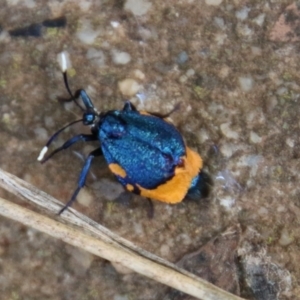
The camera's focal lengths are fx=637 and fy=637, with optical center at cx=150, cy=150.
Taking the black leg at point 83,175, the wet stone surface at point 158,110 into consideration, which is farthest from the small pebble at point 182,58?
the black leg at point 83,175

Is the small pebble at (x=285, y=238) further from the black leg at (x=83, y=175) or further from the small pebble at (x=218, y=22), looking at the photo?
the small pebble at (x=218, y=22)

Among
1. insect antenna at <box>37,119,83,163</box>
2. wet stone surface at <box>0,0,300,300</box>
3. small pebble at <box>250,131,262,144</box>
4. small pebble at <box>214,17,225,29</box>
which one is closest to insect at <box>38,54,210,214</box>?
insect antenna at <box>37,119,83,163</box>

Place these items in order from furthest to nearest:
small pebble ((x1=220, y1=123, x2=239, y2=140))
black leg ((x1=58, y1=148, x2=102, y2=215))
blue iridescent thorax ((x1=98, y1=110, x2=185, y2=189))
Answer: small pebble ((x1=220, y1=123, x2=239, y2=140)), black leg ((x1=58, y1=148, x2=102, y2=215)), blue iridescent thorax ((x1=98, y1=110, x2=185, y2=189))

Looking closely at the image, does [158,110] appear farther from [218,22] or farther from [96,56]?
[218,22]

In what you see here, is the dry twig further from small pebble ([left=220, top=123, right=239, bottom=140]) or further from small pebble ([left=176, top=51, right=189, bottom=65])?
small pebble ([left=176, top=51, right=189, bottom=65])

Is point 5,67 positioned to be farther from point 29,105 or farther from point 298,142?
point 298,142

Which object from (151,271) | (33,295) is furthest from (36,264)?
(151,271)
